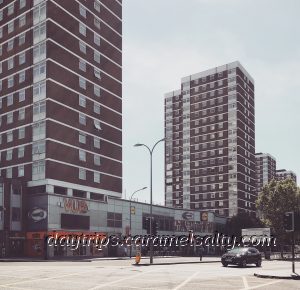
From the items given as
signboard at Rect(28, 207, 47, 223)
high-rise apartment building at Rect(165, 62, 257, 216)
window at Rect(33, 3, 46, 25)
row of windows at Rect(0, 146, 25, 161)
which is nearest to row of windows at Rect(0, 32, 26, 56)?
window at Rect(33, 3, 46, 25)

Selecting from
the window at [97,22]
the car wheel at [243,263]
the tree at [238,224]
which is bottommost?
the tree at [238,224]

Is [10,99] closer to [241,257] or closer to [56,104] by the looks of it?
[56,104]

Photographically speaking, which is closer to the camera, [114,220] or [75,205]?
[75,205]

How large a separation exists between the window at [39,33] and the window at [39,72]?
3.48 meters

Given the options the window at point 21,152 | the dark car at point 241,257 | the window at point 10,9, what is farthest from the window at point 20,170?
the dark car at point 241,257

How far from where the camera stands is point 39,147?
64.7 metres

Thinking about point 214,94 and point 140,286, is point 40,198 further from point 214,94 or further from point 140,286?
point 214,94

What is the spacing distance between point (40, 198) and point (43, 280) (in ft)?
143

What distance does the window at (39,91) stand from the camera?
65.2 metres

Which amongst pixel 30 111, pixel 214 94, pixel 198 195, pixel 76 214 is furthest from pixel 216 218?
pixel 30 111

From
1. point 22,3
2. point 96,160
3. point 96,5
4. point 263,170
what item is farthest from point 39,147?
point 263,170

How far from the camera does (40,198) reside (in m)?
62.2

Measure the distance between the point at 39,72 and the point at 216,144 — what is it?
63.8m

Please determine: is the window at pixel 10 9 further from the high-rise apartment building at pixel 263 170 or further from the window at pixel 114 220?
the high-rise apartment building at pixel 263 170
